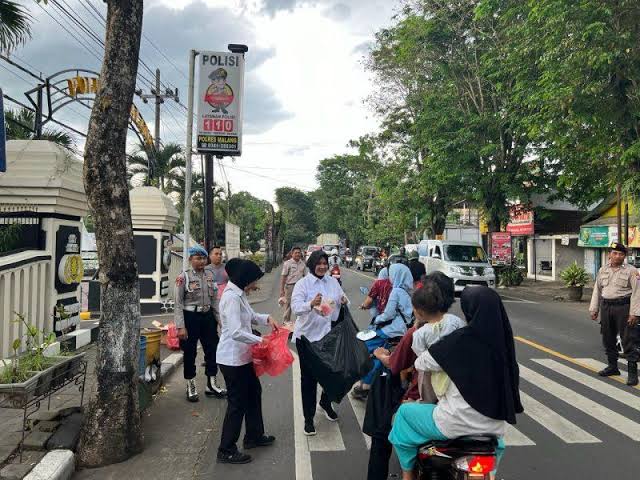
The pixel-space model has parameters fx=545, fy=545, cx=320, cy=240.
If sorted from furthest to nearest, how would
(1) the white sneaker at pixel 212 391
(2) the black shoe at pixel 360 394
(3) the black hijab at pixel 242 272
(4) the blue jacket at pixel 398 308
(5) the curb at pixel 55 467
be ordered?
(1) the white sneaker at pixel 212 391
(2) the black shoe at pixel 360 394
(4) the blue jacket at pixel 398 308
(3) the black hijab at pixel 242 272
(5) the curb at pixel 55 467

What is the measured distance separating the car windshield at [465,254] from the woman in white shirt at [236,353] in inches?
611

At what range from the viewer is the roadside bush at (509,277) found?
23.8 m

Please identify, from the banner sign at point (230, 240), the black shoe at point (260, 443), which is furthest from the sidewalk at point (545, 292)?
the black shoe at point (260, 443)

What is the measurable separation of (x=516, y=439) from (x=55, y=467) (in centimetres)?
390

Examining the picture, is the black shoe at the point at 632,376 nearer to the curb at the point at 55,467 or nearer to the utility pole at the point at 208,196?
the curb at the point at 55,467

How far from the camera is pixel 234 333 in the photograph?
4492 millimetres

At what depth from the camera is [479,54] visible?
23.1 meters

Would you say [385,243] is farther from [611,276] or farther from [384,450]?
[384,450]

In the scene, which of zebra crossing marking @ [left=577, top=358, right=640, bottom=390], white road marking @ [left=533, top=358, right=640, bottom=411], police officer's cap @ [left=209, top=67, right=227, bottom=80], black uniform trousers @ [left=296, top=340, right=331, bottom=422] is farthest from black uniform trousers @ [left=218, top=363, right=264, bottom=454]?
police officer's cap @ [left=209, top=67, right=227, bottom=80]

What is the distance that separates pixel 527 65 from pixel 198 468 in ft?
48.8

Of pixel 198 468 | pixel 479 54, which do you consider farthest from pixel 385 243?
pixel 198 468

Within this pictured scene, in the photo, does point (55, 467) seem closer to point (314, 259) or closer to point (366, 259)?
point (314, 259)

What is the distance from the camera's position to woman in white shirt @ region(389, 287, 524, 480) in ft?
9.36

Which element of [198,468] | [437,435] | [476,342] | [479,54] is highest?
[479,54]
